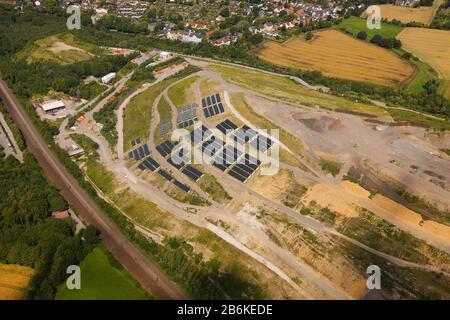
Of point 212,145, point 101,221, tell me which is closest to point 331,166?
point 212,145

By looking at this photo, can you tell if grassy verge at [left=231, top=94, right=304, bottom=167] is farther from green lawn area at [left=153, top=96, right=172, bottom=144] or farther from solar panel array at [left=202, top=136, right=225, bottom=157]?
green lawn area at [left=153, top=96, right=172, bottom=144]

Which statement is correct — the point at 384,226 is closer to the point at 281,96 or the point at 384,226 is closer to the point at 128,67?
the point at 281,96

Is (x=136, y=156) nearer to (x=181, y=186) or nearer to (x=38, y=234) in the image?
(x=181, y=186)

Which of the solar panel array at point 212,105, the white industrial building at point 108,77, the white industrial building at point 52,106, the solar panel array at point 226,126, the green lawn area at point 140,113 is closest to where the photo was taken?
the solar panel array at point 226,126

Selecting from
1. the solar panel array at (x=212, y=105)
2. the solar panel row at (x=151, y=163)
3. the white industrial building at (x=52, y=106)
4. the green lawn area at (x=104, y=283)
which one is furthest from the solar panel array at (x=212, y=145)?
the white industrial building at (x=52, y=106)

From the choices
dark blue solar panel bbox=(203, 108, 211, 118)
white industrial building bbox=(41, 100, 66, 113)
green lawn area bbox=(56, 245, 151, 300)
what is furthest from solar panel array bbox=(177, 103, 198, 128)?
white industrial building bbox=(41, 100, 66, 113)

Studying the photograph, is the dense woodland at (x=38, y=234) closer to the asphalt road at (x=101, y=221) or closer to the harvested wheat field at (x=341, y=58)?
the asphalt road at (x=101, y=221)
